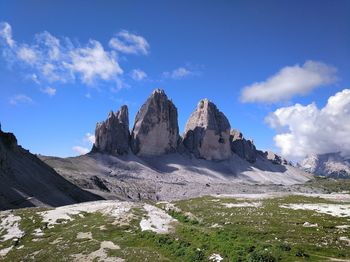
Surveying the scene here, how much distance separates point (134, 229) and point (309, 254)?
2204 cm

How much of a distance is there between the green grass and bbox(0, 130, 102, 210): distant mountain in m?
48.8

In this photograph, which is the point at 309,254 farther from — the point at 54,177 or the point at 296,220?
the point at 54,177

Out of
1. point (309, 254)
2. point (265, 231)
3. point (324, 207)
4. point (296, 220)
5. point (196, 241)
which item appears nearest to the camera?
point (309, 254)

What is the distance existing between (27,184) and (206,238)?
323ft

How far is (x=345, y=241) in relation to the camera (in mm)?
38125

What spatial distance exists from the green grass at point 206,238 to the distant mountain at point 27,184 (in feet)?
160

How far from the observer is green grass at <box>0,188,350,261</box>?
3278cm

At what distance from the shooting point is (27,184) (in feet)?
400

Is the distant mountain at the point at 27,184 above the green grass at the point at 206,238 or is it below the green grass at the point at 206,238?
above

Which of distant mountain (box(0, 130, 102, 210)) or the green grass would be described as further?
distant mountain (box(0, 130, 102, 210))

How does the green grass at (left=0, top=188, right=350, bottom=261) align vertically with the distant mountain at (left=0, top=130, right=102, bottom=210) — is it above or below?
below

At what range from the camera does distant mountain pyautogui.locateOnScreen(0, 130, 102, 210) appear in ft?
344

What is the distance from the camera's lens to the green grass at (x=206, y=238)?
108 feet

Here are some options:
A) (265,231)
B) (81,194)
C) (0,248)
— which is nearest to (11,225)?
(0,248)
